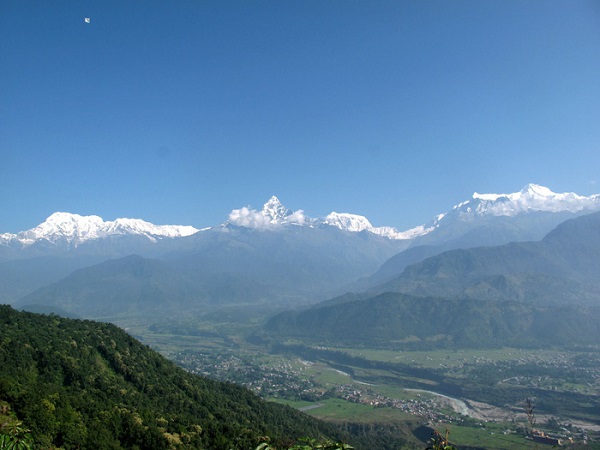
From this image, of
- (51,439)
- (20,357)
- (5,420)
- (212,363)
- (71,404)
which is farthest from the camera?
(212,363)

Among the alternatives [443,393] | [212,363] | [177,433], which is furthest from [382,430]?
[212,363]

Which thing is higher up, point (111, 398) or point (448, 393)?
point (111, 398)

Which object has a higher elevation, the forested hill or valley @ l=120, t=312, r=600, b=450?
the forested hill

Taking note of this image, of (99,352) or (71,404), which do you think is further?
(99,352)

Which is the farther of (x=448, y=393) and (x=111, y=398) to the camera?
(x=448, y=393)

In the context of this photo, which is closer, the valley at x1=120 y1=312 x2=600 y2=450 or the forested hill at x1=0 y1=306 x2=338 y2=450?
the forested hill at x1=0 y1=306 x2=338 y2=450

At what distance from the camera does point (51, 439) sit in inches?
1598

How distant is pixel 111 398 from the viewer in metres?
58.7

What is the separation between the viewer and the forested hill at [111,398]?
1725 inches

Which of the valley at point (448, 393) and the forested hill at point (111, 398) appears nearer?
the forested hill at point (111, 398)

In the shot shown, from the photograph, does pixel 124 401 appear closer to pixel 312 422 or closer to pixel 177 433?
pixel 177 433

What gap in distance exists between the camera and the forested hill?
43.8 meters

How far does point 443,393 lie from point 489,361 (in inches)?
2407

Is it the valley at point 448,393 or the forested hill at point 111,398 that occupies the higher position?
the forested hill at point 111,398
